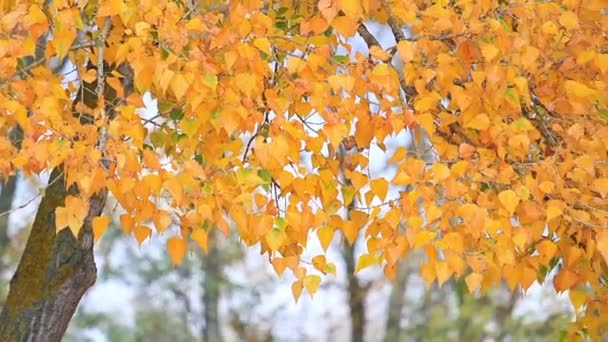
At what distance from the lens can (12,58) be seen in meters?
3.66

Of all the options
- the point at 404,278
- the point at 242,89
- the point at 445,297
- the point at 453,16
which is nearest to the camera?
the point at 242,89

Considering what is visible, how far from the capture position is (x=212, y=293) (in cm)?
1471

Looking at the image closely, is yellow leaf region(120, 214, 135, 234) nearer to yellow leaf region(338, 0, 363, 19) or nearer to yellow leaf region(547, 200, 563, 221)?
yellow leaf region(338, 0, 363, 19)

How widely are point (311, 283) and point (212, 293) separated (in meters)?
11.2

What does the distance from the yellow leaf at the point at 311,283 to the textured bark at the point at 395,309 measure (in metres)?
8.60

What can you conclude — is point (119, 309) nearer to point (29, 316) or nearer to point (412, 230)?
point (29, 316)

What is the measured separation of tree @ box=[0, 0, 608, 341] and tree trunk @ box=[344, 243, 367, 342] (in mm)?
8063

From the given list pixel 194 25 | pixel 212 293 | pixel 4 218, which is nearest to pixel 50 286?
pixel 194 25

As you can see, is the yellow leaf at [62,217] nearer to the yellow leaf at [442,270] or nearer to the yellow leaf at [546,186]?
the yellow leaf at [442,270]

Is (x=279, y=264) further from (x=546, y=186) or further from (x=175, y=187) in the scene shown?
(x=546, y=186)

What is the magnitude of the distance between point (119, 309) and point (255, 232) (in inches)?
446

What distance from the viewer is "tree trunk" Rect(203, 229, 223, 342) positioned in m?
14.6

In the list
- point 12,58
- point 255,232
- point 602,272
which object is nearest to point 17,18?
point 12,58

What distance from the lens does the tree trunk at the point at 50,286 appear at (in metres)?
4.98
